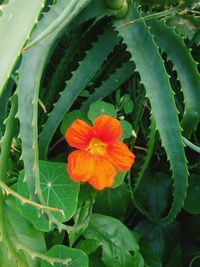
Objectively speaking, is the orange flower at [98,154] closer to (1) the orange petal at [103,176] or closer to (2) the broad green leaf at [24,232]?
(1) the orange petal at [103,176]

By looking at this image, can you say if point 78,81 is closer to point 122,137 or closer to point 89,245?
point 122,137

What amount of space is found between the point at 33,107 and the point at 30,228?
241 millimetres

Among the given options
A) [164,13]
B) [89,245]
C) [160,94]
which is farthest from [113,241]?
[164,13]

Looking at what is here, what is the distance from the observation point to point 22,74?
2.61 ft

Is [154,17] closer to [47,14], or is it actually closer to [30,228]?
[47,14]

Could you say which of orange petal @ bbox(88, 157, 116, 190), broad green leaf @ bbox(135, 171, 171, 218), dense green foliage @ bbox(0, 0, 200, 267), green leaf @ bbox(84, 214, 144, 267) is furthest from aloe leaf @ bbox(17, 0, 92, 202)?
broad green leaf @ bbox(135, 171, 171, 218)

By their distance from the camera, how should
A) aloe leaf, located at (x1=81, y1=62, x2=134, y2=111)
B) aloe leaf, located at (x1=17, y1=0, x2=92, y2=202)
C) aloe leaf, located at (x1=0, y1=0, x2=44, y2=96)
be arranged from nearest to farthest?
aloe leaf, located at (x1=0, y1=0, x2=44, y2=96), aloe leaf, located at (x1=17, y1=0, x2=92, y2=202), aloe leaf, located at (x1=81, y1=62, x2=134, y2=111)

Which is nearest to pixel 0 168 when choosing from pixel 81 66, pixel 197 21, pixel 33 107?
pixel 33 107

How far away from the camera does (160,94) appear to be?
2.92ft

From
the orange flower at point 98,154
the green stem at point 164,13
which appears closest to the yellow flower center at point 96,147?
the orange flower at point 98,154

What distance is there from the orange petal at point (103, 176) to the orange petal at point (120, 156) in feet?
0.04

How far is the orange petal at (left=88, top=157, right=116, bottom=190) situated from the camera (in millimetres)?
862

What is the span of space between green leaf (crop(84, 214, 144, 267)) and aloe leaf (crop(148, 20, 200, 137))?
22 cm

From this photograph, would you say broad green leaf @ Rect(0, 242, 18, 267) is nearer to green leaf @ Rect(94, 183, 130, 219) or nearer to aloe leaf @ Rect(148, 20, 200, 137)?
green leaf @ Rect(94, 183, 130, 219)
